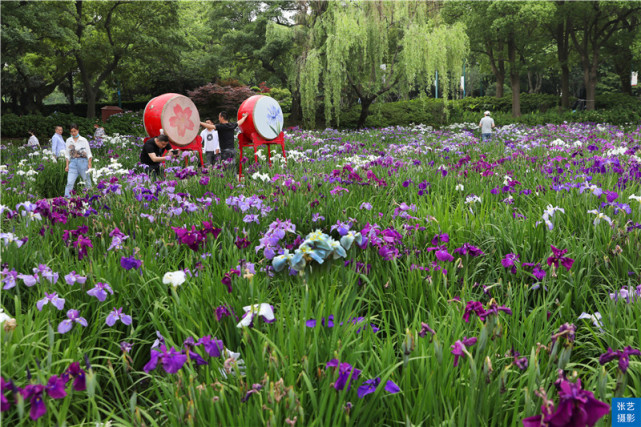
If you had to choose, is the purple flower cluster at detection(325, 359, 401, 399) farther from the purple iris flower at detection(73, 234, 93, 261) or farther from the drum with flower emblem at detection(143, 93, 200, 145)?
the drum with flower emblem at detection(143, 93, 200, 145)

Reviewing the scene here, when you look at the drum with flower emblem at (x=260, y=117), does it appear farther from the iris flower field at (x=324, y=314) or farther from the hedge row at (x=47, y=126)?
the hedge row at (x=47, y=126)

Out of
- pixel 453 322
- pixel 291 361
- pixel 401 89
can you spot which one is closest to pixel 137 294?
pixel 291 361

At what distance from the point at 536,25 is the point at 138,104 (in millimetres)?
28024

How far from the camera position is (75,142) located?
7.81 meters

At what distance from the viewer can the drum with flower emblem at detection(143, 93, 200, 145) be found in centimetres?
881

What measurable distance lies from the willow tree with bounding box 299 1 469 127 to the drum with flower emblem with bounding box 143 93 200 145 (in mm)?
8135

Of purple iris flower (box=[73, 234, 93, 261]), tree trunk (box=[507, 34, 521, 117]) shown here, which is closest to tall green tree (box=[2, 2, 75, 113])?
purple iris flower (box=[73, 234, 93, 261])

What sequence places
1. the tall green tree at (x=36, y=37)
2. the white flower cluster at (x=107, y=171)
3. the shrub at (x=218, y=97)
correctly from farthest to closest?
the shrub at (x=218, y=97) → the tall green tree at (x=36, y=37) → the white flower cluster at (x=107, y=171)

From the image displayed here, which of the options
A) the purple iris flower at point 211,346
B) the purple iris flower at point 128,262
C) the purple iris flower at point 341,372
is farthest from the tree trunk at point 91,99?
the purple iris flower at point 341,372

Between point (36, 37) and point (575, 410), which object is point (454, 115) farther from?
point (575, 410)

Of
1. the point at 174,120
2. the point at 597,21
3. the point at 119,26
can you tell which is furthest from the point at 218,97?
the point at 597,21

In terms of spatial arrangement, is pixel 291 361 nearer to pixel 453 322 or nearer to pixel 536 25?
pixel 453 322

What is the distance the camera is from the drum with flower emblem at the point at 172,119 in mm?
8812

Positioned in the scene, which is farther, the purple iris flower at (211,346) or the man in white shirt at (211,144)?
the man in white shirt at (211,144)
